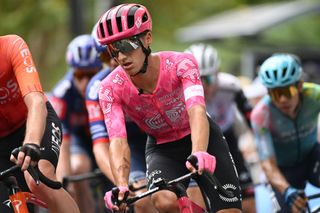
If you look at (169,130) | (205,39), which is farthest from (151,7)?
(169,130)

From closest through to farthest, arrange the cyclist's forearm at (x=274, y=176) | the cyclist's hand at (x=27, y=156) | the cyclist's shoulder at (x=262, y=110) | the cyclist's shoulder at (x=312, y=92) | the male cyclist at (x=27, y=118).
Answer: the cyclist's hand at (x=27, y=156) → the male cyclist at (x=27, y=118) → the cyclist's forearm at (x=274, y=176) → the cyclist's shoulder at (x=312, y=92) → the cyclist's shoulder at (x=262, y=110)

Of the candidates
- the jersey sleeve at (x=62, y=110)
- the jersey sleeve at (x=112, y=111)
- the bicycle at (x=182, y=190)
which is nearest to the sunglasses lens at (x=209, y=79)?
the jersey sleeve at (x=62, y=110)

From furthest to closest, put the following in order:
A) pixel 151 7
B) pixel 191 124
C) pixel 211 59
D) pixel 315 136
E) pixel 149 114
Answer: pixel 151 7
pixel 211 59
pixel 315 136
pixel 149 114
pixel 191 124

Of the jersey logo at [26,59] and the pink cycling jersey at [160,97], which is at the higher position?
the jersey logo at [26,59]

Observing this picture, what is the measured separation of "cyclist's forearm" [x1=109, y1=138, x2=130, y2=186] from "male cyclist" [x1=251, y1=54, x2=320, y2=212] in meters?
2.65

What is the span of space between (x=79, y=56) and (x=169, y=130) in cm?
343

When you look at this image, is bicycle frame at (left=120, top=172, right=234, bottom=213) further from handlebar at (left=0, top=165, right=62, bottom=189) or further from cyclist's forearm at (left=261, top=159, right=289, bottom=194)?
cyclist's forearm at (left=261, top=159, right=289, bottom=194)

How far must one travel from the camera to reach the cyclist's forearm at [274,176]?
10023 mm

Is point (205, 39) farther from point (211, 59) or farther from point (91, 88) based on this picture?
point (91, 88)

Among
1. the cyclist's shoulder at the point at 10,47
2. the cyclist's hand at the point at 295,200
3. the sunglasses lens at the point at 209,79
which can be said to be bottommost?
the cyclist's hand at the point at 295,200

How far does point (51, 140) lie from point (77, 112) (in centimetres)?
435

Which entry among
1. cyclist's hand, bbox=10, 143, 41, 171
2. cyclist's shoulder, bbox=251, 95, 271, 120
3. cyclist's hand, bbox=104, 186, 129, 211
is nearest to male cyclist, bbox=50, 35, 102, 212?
cyclist's shoulder, bbox=251, 95, 271, 120

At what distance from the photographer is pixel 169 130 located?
8312mm

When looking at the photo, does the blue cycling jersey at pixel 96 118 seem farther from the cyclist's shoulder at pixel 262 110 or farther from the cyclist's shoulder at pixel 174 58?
the cyclist's shoulder at pixel 174 58
